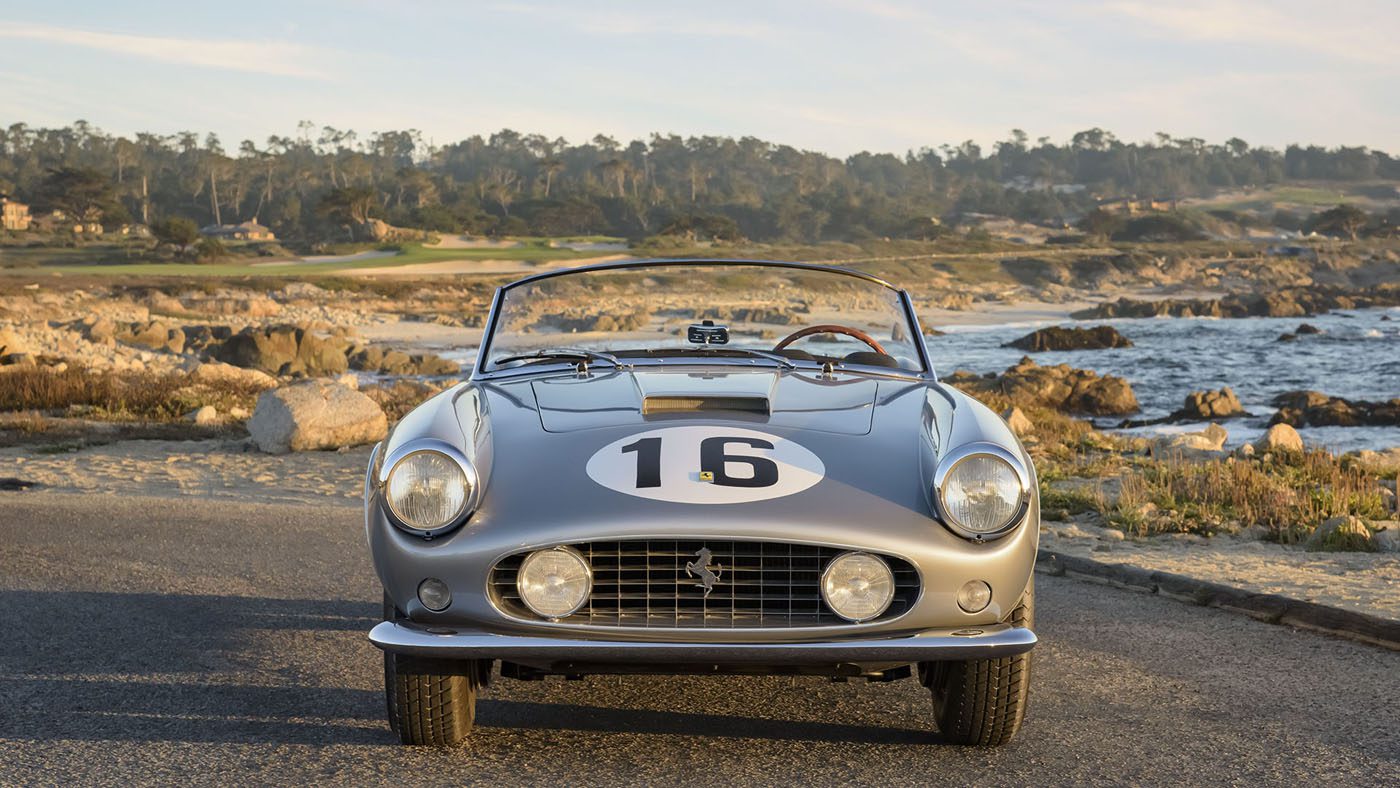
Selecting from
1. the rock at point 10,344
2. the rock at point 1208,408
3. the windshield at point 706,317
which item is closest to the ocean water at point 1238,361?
the rock at point 1208,408

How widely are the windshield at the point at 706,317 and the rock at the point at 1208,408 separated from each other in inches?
836

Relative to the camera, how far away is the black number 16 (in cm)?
368

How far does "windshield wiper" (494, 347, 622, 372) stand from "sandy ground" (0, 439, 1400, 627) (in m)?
3.33

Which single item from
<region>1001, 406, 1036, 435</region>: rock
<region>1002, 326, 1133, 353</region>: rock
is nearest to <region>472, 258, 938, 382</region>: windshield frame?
<region>1001, 406, 1036, 435</region>: rock

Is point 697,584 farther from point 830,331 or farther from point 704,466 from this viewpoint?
point 830,331

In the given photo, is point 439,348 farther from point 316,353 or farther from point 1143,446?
point 1143,446

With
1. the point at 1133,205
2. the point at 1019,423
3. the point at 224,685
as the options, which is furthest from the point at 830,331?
the point at 1133,205

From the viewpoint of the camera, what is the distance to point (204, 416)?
46.4 ft

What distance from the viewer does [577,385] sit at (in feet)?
15.1

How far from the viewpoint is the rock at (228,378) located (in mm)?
18269

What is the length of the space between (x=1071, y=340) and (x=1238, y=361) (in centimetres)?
753

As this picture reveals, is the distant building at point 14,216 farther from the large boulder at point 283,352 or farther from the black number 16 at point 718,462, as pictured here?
the black number 16 at point 718,462

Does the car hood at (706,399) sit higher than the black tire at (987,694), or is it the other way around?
the car hood at (706,399)

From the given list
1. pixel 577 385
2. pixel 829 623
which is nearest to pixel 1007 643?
pixel 829 623
